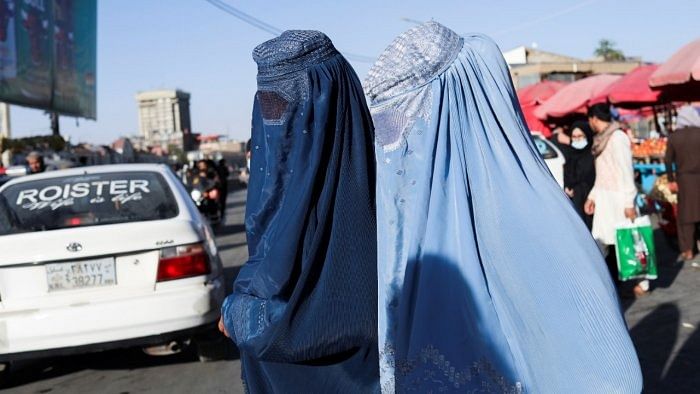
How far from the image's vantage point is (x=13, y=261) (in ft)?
15.9

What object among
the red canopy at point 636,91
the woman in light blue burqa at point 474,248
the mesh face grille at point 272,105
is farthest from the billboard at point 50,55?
the woman in light blue burqa at point 474,248

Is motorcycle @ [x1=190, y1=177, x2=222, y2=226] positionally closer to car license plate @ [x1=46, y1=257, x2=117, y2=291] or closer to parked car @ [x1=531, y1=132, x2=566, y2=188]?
parked car @ [x1=531, y1=132, x2=566, y2=188]

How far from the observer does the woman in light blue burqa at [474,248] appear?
1739 mm

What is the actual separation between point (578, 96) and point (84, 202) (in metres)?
13.3

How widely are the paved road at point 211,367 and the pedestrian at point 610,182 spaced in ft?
2.12

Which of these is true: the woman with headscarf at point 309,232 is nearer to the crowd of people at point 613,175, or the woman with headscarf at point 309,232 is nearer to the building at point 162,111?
the crowd of people at point 613,175

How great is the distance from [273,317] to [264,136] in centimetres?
51

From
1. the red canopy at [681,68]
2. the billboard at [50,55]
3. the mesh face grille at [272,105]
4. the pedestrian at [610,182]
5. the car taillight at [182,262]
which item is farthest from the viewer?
the billboard at [50,55]

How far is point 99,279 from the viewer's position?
4980mm

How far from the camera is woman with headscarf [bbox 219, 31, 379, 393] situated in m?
2.00

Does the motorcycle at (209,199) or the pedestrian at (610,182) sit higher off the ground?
the pedestrian at (610,182)

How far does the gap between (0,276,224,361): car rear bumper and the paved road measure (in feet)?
1.38

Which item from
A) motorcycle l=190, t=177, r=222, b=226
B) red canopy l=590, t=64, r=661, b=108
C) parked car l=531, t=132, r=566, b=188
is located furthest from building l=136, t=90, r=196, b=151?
parked car l=531, t=132, r=566, b=188

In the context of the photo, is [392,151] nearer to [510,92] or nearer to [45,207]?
[510,92]
